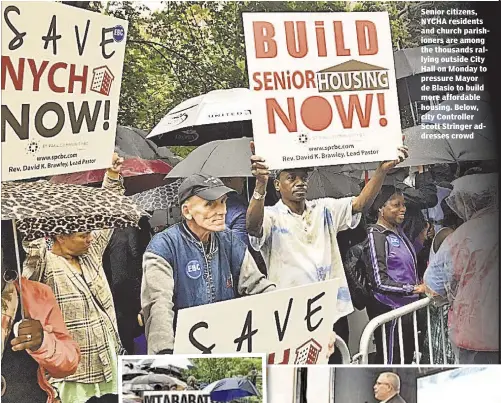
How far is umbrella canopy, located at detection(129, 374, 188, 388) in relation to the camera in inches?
71.7

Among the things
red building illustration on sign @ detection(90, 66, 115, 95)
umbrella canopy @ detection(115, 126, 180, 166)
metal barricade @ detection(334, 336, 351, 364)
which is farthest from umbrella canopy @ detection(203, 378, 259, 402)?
red building illustration on sign @ detection(90, 66, 115, 95)

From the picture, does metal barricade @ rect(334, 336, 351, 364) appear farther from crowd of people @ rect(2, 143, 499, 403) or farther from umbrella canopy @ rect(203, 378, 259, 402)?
umbrella canopy @ rect(203, 378, 259, 402)

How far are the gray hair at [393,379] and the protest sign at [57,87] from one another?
0.88 meters

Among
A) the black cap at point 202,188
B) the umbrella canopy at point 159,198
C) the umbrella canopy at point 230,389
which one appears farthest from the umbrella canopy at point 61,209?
the umbrella canopy at point 230,389

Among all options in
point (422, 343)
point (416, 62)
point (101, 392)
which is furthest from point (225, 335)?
point (416, 62)

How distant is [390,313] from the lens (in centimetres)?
184

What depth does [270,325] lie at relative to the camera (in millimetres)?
1827

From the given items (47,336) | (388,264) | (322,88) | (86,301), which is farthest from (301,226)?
(47,336)

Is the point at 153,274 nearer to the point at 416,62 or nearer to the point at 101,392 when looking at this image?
the point at 101,392

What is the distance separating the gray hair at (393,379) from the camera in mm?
1840

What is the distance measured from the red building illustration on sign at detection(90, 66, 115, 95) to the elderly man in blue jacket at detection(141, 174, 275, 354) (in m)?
0.30

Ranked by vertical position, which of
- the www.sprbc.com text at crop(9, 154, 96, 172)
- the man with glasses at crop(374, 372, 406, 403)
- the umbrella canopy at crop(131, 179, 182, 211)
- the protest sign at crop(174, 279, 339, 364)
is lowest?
the man with glasses at crop(374, 372, 406, 403)

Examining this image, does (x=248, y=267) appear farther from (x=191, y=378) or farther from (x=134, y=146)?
(x=134, y=146)

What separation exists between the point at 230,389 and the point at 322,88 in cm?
79
